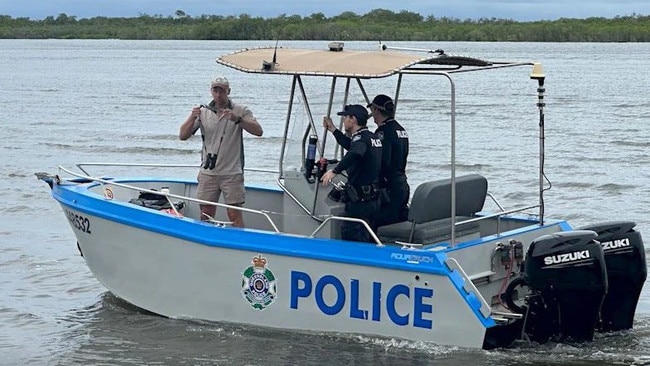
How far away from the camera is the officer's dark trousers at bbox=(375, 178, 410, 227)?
908cm

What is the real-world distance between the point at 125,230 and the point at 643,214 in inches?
306

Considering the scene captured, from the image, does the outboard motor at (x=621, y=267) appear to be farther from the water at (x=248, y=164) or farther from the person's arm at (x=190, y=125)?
the person's arm at (x=190, y=125)

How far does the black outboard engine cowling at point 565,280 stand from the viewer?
8.25m

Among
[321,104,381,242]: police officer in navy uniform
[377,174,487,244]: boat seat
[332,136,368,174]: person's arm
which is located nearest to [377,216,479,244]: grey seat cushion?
[377,174,487,244]: boat seat

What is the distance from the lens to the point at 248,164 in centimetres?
2111

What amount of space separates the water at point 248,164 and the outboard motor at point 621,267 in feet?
0.91

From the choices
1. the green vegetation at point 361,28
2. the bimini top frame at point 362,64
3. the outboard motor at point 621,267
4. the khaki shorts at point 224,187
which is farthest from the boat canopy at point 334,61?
the green vegetation at point 361,28

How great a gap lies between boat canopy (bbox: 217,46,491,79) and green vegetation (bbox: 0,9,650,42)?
33223mm

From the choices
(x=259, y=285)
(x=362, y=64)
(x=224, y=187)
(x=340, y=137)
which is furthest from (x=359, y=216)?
(x=224, y=187)

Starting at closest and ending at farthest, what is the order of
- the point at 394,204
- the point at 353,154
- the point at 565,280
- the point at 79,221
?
1. the point at 565,280
2. the point at 353,154
3. the point at 394,204
4. the point at 79,221

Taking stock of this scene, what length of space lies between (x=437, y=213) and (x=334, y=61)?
1351 mm

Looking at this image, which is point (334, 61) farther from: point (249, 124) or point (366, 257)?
point (366, 257)

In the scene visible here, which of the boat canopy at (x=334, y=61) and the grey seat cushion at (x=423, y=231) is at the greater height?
the boat canopy at (x=334, y=61)

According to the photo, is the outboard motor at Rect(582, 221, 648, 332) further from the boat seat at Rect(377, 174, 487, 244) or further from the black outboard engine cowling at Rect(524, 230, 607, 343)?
the boat seat at Rect(377, 174, 487, 244)
